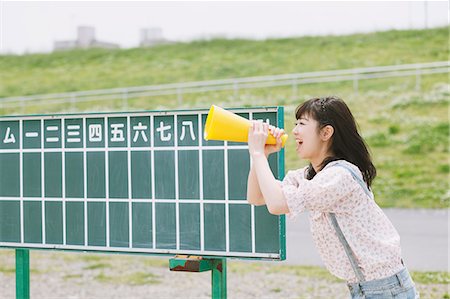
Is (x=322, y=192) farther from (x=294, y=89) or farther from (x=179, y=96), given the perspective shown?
(x=179, y=96)

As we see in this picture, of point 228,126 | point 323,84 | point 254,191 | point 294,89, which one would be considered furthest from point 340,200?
point 323,84

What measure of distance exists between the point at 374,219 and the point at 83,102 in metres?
19.4

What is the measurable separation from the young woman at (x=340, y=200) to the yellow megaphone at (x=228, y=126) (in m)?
0.06

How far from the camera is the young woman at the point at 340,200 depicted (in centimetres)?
303

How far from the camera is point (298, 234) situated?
10086 mm

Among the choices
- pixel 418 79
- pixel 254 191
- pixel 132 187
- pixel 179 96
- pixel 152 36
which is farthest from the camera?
pixel 152 36

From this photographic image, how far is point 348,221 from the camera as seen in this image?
309 cm

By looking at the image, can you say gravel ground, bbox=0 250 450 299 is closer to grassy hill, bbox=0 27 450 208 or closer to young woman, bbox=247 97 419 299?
young woman, bbox=247 97 419 299

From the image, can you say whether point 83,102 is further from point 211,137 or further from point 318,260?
point 211,137

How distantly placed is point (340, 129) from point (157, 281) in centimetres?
459

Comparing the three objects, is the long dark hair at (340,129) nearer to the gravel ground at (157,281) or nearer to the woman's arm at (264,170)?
the woman's arm at (264,170)

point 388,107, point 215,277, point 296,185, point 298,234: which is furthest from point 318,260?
point 388,107

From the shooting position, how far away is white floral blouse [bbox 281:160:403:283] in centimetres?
302

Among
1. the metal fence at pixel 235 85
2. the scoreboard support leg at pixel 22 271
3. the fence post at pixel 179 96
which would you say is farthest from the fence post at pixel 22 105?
the scoreboard support leg at pixel 22 271
